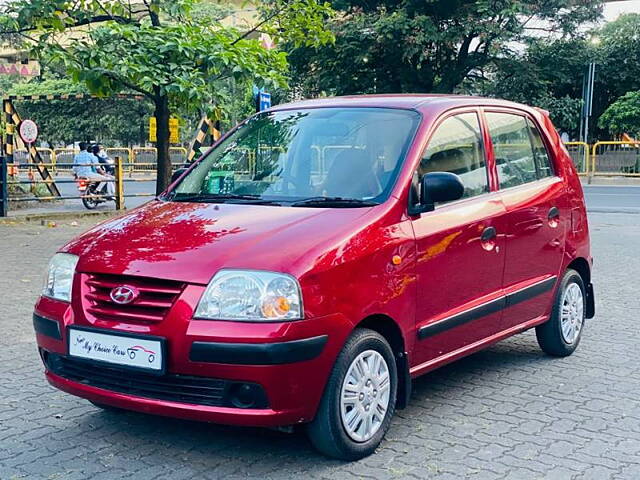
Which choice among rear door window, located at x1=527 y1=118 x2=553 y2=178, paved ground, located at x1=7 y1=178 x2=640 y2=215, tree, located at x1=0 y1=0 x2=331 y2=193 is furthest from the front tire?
paved ground, located at x1=7 y1=178 x2=640 y2=215

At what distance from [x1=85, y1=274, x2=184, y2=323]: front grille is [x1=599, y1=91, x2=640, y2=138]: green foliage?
3155 cm

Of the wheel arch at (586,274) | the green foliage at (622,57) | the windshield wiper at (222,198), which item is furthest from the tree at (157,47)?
the green foliage at (622,57)

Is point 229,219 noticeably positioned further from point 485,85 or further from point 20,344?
point 485,85

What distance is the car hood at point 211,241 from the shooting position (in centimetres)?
354

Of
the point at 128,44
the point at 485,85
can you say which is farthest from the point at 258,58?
the point at 485,85

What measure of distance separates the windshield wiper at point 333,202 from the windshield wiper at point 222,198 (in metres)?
0.16

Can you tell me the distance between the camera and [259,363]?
11.1 ft

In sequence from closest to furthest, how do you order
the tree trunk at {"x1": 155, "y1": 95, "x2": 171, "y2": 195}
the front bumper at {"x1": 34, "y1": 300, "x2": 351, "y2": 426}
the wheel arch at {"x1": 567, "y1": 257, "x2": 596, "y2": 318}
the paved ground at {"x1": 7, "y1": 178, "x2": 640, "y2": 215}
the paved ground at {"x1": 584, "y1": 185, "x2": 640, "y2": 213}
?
the front bumper at {"x1": 34, "y1": 300, "x2": 351, "y2": 426} → the wheel arch at {"x1": 567, "y1": 257, "x2": 596, "y2": 318} → the tree trunk at {"x1": 155, "y1": 95, "x2": 171, "y2": 195} → the paved ground at {"x1": 7, "y1": 178, "x2": 640, "y2": 215} → the paved ground at {"x1": 584, "y1": 185, "x2": 640, "y2": 213}

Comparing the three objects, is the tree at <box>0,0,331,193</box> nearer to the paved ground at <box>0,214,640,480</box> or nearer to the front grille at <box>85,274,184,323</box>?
the paved ground at <box>0,214,640,480</box>

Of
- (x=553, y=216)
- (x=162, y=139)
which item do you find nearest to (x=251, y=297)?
(x=553, y=216)

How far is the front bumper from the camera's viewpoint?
3.40 meters

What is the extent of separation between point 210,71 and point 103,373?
7007mm

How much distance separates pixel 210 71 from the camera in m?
10.2

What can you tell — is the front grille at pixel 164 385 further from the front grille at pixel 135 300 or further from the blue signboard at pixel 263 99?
the blue signboard at pixel 263 99
